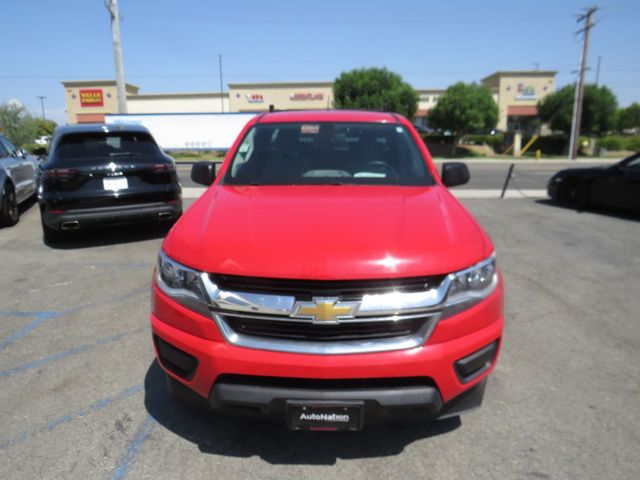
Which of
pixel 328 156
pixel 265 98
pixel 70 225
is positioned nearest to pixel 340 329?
pixel 328 156

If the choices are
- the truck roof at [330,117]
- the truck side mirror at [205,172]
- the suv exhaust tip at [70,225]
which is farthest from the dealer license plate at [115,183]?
the truck roof at [330,117]

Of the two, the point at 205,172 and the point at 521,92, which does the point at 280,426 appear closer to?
the point at 205,172

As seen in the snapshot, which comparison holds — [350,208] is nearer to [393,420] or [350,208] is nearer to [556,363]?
[393,420]

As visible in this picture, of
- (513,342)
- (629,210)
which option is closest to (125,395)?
(513,342)

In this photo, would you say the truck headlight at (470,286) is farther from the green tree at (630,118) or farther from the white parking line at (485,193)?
the green tree at (630,118)

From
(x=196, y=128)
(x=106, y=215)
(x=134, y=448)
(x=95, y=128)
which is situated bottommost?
(x=134, y=448)

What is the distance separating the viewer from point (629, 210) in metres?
9.32

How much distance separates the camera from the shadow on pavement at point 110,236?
22.6ft

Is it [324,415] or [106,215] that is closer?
[324,415]

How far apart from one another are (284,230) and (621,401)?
7.60 feet

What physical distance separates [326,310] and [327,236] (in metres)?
0.39

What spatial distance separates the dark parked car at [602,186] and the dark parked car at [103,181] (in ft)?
25.9

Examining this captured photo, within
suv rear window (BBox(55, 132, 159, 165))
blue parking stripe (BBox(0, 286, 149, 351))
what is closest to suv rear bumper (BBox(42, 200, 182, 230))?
suv rear window (BBox(55, 132, 159, 165))

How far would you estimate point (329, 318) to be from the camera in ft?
6.78
